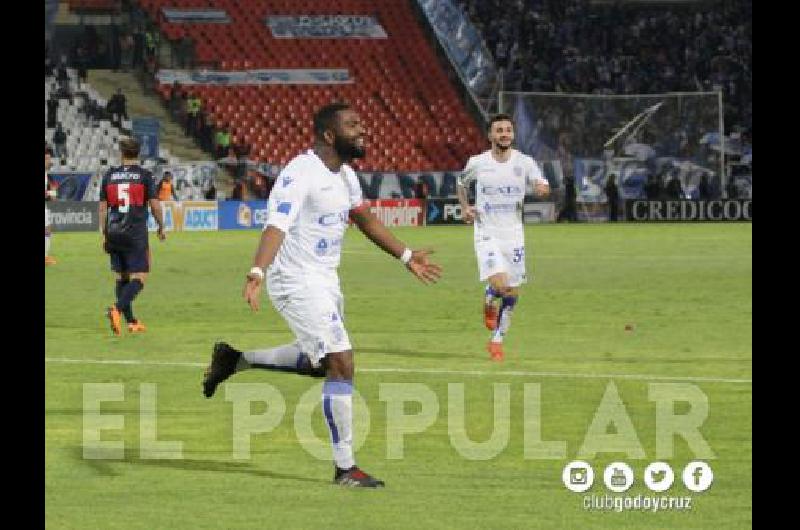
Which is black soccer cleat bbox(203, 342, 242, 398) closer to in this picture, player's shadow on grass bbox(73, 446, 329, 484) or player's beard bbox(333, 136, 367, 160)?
player's shadow on grass bbox(73, 446, 329, 484)

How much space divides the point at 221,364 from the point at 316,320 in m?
1.69

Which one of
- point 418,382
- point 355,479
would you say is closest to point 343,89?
point 418,382

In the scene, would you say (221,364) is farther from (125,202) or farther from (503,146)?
(125,202)

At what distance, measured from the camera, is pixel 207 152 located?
62375mm

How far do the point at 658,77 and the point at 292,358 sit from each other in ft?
204

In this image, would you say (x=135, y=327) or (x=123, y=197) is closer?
(x=135, y=327)

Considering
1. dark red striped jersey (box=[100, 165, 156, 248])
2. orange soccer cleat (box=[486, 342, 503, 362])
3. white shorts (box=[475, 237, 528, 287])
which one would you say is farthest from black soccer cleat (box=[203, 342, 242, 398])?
dark red striped jersey (box=[100, 165, 156, 248])

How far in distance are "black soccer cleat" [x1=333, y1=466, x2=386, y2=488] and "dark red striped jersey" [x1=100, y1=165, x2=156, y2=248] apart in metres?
12.6

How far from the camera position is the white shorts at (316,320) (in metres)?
12.3

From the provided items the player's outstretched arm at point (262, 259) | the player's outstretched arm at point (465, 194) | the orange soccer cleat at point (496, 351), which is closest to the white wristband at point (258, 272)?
the player's outstretched arm at point (262, 259)

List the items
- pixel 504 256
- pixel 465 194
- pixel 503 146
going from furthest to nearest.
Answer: pixel 465 194, pixel 504 256, pixel 503 146

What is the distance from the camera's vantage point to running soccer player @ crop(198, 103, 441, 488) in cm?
1202

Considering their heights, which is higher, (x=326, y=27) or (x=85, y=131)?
(x=326, y=27)

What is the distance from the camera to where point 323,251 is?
1266 cm
